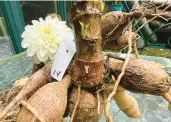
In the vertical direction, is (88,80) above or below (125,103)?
above

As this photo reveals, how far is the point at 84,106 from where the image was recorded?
0.37 metres

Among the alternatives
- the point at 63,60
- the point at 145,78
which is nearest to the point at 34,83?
the point at 63,60

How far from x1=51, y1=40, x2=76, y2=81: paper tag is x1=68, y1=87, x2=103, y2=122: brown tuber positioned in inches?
1.7

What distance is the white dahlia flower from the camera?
434 mm

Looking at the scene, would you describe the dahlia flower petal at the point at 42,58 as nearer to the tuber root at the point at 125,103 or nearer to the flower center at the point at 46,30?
the flower center at the point at 46,30

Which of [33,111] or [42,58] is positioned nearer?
[33,111]

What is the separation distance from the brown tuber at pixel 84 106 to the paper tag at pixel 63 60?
4 centimetres

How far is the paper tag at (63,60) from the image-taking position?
1.25 feet

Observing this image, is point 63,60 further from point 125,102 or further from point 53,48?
point 125,102

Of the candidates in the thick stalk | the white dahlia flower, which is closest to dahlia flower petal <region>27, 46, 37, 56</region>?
the white dahlia flower

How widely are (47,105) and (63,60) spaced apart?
4.1 inches

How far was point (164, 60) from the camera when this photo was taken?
97 centimetres

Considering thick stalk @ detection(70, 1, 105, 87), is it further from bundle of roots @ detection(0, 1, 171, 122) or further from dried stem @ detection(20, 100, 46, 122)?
dried stem @ detection(20, 100, 46, 122)

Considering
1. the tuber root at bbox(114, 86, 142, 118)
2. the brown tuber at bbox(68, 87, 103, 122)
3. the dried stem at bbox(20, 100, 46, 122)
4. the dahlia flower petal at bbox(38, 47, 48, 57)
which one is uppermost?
the dahlia flower petal at bbox(38, 47, 48, 57)
